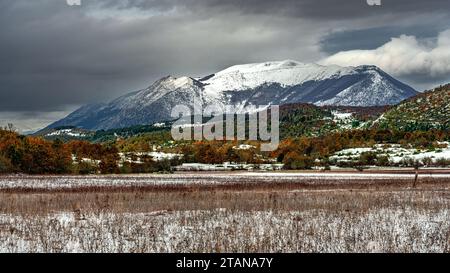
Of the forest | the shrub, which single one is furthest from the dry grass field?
the forest

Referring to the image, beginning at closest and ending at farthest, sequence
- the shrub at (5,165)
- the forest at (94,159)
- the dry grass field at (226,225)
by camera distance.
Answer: the dry grass field at (226,225) → the shrub at (5,165) → the forest at (94,159)

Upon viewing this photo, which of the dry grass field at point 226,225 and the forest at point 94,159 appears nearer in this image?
the dry grass field at point 226,225

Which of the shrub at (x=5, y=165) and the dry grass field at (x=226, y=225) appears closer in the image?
the dry grass field at (x=226, y=225)

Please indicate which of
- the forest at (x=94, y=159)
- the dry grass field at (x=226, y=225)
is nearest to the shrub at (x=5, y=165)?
the forest at (x=94, y=159)

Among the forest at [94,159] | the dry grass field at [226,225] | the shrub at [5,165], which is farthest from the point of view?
the forest at [94,159]

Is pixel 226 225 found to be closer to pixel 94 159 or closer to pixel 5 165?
pixel 5 165

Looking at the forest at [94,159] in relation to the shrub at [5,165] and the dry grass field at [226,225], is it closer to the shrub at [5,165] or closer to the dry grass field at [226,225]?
the shrub at [5,165]

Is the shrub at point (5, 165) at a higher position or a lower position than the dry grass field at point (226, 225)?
lower

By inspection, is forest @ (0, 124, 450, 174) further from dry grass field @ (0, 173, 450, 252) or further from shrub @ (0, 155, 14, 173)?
dry grass field @ (0, 173, 450, 252)

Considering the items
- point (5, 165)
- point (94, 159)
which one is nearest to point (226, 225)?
point (5, 165)

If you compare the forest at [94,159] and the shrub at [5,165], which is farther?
the forest at [94,159]

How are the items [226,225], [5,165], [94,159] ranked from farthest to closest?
[94,159], [5,165], [226,225]

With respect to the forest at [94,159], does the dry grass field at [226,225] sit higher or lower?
higher
